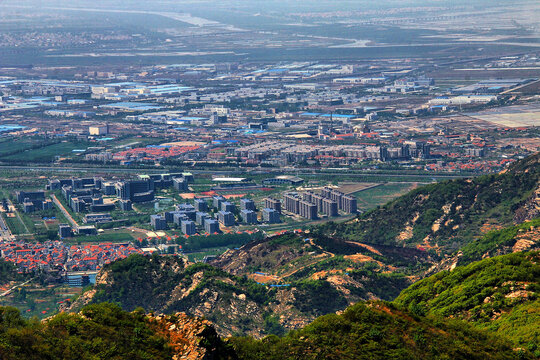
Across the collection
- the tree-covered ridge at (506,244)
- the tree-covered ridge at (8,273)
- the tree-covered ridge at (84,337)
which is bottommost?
the tree-covered ridge at (8,273)

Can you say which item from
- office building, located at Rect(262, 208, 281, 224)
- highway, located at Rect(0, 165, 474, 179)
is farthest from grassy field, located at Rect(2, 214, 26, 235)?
highway, located at Rect(0, 165, 474, 179)

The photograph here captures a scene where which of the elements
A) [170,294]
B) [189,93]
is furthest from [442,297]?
[189,93]

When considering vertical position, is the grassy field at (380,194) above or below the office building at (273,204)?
below

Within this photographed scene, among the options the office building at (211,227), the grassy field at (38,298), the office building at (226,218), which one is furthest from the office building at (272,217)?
the grassy field at (38,298)

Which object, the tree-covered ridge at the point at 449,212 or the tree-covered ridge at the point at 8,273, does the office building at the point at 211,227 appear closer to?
the tree-covered ridge at the point at 449,212

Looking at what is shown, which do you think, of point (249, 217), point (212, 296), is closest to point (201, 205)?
point (249, 217)

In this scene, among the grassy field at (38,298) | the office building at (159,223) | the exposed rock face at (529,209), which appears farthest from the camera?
the office building at (159,223)

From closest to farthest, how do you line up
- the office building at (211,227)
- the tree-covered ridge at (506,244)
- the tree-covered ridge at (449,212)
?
the tree-covered ridge at (506,244) < the tree-covered ridge at (449,212) < the office building at (211,227)

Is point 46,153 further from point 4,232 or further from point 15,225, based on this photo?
point 4,232
